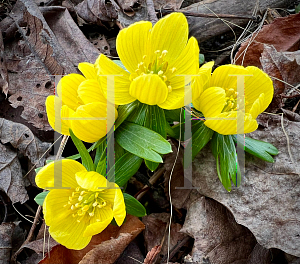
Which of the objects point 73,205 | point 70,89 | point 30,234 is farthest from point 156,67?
point 30,234

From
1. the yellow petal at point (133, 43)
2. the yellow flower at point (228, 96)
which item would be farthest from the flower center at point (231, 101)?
the yellow petal at point (133, 43)

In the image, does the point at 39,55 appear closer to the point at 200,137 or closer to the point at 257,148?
the point at 200,137

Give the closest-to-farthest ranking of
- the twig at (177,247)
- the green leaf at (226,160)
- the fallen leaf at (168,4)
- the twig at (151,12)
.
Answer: the green leaf at (226,160)
the twig at (177,247)
the twig at (151,12)
the fallen leaf at (168,4)

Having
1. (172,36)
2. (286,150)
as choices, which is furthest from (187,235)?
(172,36)

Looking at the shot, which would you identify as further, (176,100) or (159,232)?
(159,232)

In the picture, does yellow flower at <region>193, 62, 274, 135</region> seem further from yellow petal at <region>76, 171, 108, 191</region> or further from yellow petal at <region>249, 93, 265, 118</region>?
yellow petal at <region>76, 171, 108, 191</region>

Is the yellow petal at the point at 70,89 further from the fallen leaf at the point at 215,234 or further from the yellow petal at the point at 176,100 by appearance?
the fallen leaf at the point at 215,234

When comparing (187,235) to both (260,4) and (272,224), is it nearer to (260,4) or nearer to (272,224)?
(272,224)

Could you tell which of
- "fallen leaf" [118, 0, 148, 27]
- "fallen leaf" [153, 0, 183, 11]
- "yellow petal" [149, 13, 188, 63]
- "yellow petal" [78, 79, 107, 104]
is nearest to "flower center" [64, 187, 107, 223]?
"yellow petal" [78, 79, 107, 104]
